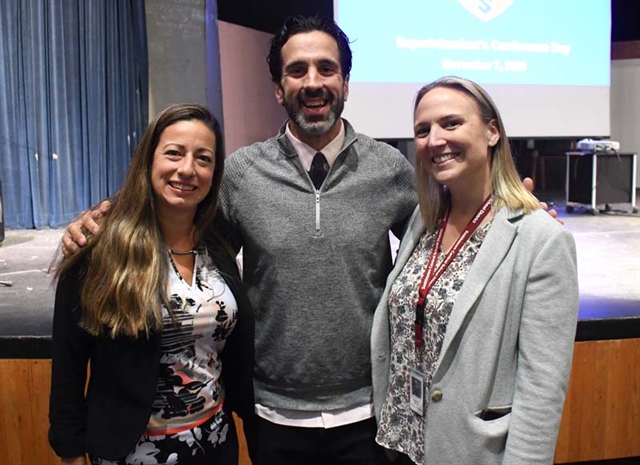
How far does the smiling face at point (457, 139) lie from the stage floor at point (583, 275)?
3.10ft

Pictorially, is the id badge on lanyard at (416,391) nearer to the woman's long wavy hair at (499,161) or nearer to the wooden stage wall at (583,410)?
the woman's long wavy hair at (499,161)

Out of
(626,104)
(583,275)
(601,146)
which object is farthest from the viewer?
(626,104)

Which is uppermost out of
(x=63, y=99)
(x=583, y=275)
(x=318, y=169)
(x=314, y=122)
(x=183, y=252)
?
(x=63, y=99)

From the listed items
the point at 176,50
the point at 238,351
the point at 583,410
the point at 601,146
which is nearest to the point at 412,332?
the point at 238,351

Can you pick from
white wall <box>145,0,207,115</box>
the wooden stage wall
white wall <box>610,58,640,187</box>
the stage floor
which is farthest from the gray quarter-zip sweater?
white wall <box>610,58,640,187</box>

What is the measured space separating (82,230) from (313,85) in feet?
1.98

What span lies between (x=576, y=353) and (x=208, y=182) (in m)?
1.44

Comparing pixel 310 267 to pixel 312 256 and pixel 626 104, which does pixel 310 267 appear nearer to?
pixel 312 256

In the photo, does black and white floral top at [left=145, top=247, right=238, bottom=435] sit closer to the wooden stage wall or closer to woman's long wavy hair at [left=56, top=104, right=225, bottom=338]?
woman's long wavy hair at [left=56, top=104, right=225, bottom=338]

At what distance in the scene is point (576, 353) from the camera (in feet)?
6.41

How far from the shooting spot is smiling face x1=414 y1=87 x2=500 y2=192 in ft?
3.79

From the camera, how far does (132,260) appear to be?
3.70 ft

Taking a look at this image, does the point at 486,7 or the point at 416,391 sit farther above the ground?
the point at 486,7

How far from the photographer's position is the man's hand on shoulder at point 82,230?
1.18 m
